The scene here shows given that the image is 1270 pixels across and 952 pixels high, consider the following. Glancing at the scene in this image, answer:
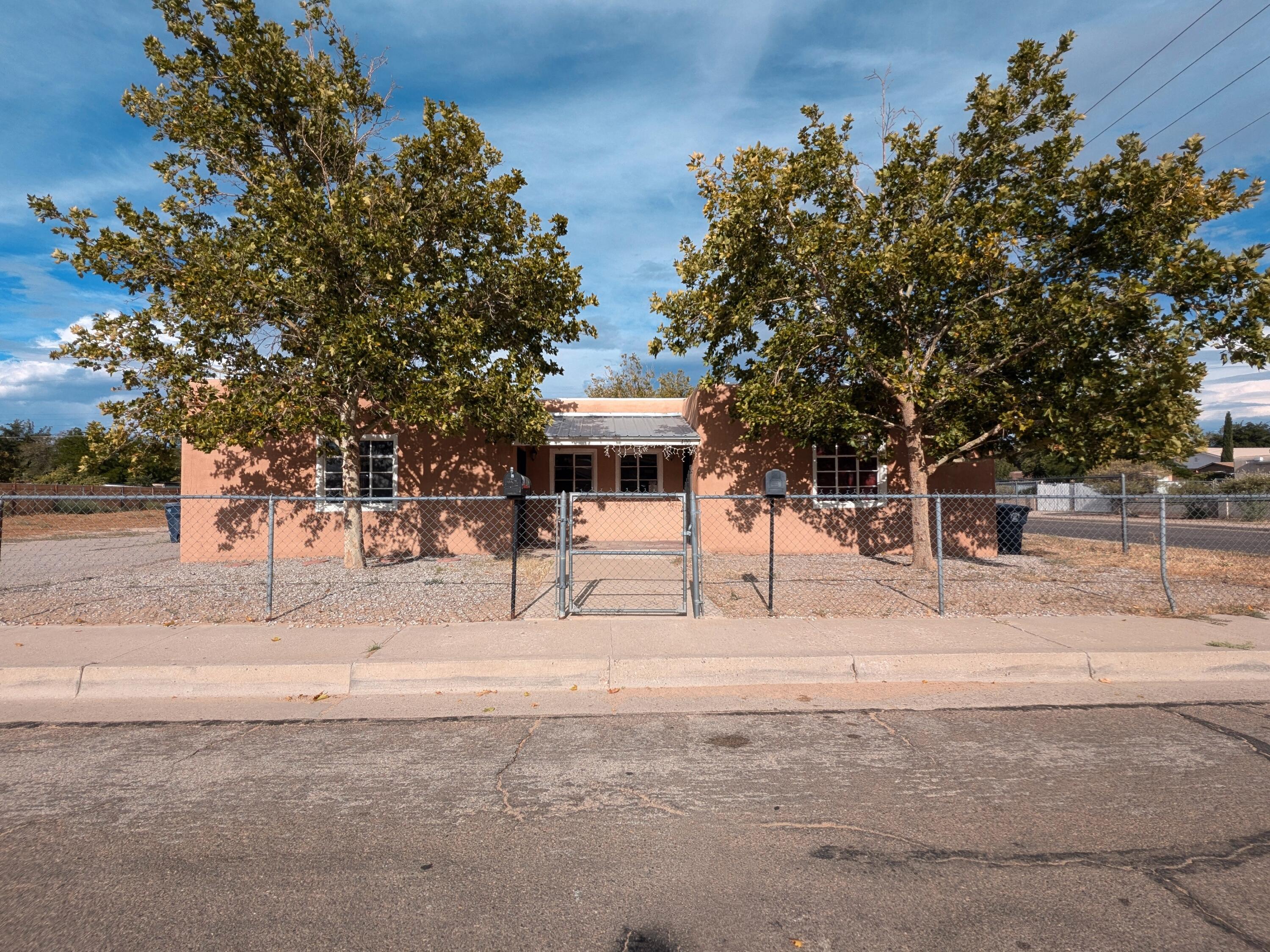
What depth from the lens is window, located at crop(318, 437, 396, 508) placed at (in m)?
14.0

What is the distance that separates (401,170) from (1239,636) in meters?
12.5

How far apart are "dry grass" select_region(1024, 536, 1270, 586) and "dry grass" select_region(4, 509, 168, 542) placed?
27.2m

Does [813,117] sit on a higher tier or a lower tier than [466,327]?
higher

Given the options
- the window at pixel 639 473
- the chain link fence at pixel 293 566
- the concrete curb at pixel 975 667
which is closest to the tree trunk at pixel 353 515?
the chain link fence at pixel 293 566

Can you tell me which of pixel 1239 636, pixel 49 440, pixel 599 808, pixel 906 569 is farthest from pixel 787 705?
pixel 49 440

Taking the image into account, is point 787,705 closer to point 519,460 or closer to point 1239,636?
point 1239,636

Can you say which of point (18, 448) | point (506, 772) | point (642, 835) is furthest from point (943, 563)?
point (18, 448)

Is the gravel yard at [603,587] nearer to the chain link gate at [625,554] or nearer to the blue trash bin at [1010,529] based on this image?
the chain link gate at [625,554]

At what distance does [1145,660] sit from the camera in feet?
19.5

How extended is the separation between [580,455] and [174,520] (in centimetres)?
1072

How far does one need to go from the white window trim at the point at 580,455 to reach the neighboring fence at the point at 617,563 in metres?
0.58

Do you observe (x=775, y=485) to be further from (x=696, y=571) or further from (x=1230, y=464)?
(x=1230, y=464)

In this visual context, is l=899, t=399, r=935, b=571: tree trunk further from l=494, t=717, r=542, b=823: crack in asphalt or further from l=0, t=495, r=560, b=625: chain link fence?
l=494, t=717, r=542, b=823: crack in asphalt

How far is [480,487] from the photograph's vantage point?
14.3m
